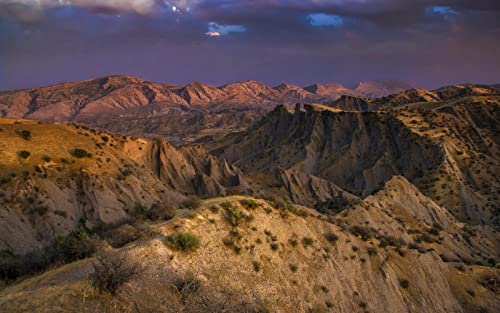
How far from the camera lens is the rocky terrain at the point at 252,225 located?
53.5ft

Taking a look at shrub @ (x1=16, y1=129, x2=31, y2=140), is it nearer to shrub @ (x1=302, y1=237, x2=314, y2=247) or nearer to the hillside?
shrub @ (x1=302, y1=237, x2=314, y2=247)

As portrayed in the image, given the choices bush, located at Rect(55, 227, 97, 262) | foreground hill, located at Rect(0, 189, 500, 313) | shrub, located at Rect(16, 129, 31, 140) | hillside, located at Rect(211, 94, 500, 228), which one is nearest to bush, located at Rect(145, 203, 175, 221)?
foreground hill, located at Rect(0, 189, 500, 313)

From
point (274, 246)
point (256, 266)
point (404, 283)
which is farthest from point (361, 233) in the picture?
point (256, 266)

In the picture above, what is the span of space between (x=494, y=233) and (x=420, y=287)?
33214 mm

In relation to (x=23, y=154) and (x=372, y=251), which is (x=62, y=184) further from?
(x=372, y=251)

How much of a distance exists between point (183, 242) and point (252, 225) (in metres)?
5.84

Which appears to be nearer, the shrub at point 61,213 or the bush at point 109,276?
the bush at point 109,276

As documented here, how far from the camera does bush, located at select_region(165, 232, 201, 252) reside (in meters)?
17.8

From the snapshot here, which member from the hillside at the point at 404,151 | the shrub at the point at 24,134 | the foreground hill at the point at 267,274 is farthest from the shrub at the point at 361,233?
the hillside at the point at 404,151

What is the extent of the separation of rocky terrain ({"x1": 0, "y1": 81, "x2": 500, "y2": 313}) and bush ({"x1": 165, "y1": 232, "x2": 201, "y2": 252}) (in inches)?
2.8

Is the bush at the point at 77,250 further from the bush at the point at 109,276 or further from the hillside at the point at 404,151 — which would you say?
the hillside at the point at 404,151

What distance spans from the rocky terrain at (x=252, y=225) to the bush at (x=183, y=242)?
0.07m

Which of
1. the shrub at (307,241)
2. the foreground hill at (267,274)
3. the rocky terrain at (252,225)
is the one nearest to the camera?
the foreground hill at (267,274)

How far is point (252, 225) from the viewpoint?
23.0 meters
